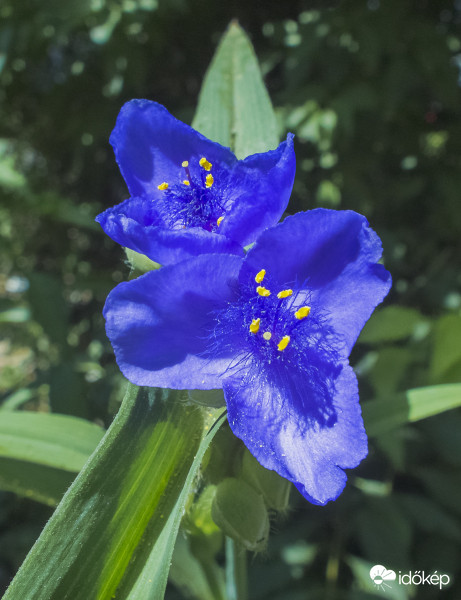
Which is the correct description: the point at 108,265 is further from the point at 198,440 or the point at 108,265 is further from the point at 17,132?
the point at 198,440

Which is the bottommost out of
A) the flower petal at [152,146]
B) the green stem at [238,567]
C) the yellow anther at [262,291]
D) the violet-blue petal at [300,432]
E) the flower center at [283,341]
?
the green stem at [238,567]

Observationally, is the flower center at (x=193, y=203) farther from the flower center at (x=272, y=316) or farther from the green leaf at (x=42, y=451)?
the green leaf at (x=42, y=451)

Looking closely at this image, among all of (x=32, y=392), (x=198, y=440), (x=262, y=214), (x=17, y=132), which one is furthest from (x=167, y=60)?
(x=198, y=440)

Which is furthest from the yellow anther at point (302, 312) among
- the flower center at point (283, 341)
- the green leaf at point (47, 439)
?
the green leaf at point (47, 439)

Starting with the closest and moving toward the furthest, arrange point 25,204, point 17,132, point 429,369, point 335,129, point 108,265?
point 429,369
point 335,129
point 25,204
point 17,132
point 108,265

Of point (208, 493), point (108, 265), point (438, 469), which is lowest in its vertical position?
point (438, 469)

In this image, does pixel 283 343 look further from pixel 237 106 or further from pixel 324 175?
pixel 324 175
